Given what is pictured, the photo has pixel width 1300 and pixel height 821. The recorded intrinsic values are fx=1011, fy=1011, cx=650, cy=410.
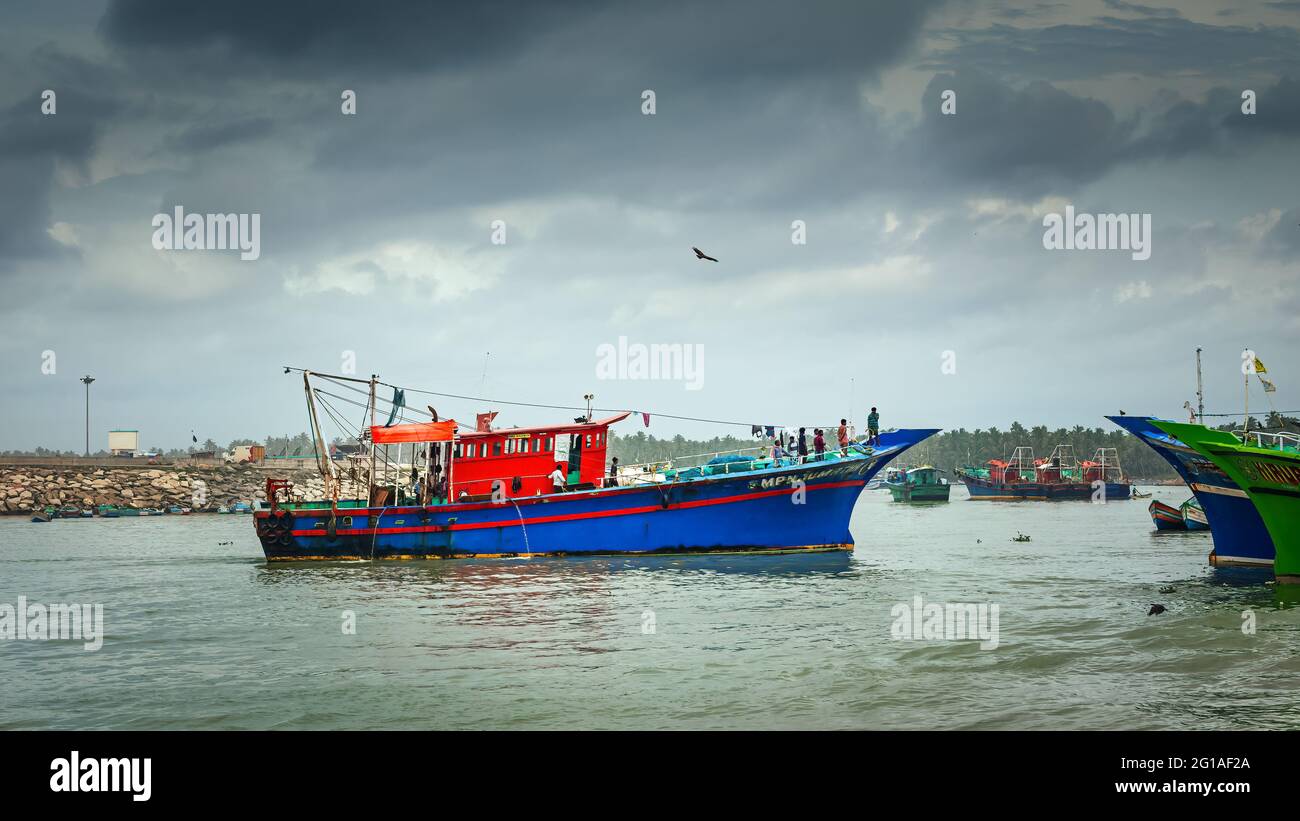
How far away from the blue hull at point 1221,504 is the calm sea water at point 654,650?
3.78ft

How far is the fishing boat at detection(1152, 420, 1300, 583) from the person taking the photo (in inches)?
1108

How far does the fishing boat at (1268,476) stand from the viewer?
28.1 m

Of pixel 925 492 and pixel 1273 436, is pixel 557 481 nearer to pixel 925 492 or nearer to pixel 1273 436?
pixel 1273 436

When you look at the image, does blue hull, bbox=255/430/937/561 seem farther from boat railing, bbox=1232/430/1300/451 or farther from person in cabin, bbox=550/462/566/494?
boat railing, bbox=1232/430/1300/451

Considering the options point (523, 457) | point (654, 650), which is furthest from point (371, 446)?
point (654, 650)

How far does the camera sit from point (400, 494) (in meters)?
43.2

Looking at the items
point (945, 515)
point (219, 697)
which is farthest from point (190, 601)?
point (945, 515)

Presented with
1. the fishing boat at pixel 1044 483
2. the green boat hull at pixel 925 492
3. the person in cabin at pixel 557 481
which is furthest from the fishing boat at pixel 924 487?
the person in cabin at pixel 557 481

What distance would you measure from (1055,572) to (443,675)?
84.1 ft

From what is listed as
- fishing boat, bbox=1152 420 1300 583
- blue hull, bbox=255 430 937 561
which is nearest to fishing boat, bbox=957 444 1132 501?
blue hull, bbox=255 430 937 561

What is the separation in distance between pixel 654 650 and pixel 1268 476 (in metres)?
19.1

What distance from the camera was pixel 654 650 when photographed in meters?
21.3

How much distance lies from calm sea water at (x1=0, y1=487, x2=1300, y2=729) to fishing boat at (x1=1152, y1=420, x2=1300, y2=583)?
1.20m

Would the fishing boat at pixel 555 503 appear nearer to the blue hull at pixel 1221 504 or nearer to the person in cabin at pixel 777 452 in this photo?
the person in cabin at pixel 777 452
